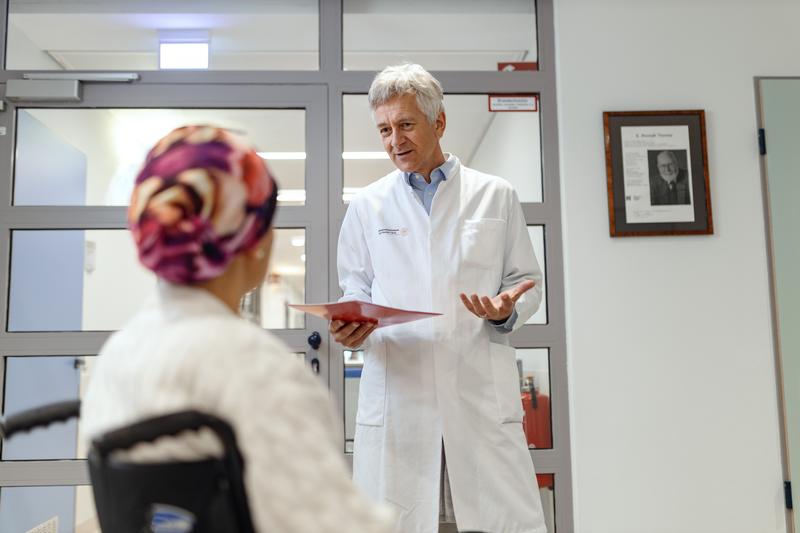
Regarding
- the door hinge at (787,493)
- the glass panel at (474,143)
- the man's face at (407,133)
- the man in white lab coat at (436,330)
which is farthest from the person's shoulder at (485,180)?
the door hinge at (787,493)

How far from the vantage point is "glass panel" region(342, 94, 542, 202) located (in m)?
2.99

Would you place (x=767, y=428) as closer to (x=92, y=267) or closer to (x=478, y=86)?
(x=478, y=86)

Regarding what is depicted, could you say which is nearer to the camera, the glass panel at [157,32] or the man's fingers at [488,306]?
the man's fingers at [488,306]

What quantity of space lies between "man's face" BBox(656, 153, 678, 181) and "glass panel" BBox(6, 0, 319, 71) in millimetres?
1505

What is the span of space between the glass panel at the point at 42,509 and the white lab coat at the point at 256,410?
2.39 m

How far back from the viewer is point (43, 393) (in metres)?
3.03

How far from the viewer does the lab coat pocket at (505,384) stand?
5.57 feet

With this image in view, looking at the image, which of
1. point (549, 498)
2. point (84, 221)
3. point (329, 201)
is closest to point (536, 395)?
point (549, 498)

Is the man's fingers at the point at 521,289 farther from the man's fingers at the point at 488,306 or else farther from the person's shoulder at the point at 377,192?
the person's shoulder at the point at 377,192

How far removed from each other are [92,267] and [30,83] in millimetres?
801

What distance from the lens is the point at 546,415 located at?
2.90 m

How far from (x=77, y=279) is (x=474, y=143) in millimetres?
1803

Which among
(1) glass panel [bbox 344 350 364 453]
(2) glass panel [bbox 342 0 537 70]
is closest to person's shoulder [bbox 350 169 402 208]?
(1) glass panel [bbox 344 350 364 453]

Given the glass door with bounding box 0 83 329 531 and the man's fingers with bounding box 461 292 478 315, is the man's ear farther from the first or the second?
the glass door with bounding box 0 83 329 531
